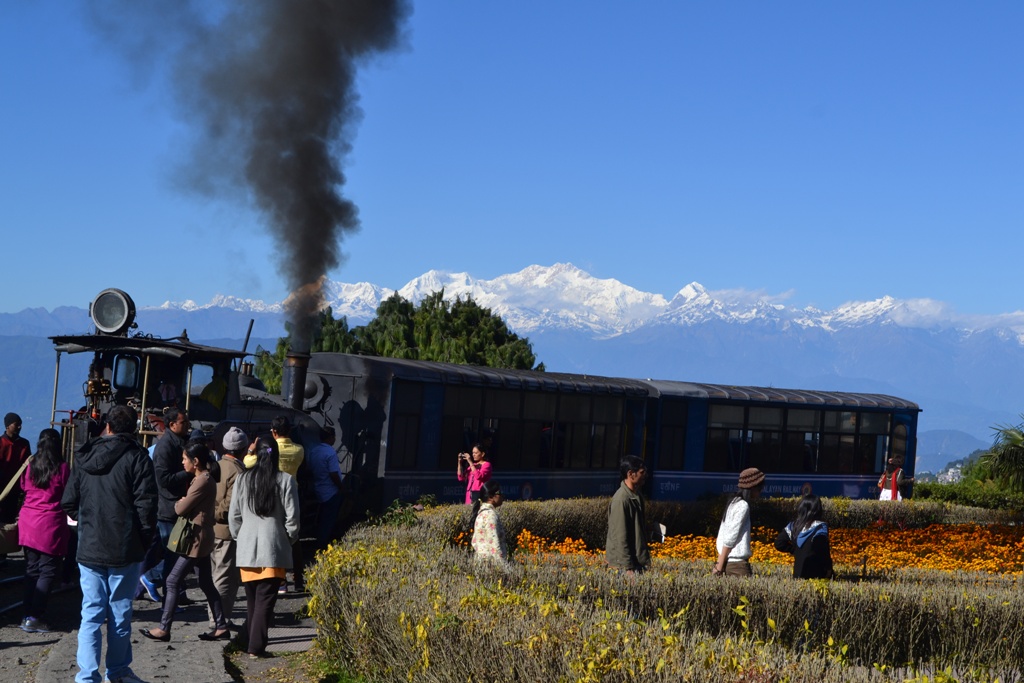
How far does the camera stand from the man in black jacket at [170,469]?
10.9 meters

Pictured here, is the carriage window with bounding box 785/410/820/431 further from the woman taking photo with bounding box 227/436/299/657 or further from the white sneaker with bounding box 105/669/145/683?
the white sneaker with bounding box 105/669/145/683

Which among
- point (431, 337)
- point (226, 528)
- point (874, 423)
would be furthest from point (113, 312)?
point (431, 337)

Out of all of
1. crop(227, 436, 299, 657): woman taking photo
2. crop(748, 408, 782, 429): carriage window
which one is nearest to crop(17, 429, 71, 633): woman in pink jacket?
crop(227, 436, 299, 657): woman taking photo

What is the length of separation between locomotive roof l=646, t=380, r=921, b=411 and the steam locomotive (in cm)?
4

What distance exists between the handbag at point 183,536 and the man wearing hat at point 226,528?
322 millimetres

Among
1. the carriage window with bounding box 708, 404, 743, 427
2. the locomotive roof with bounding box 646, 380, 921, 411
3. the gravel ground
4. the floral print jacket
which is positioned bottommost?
the gravel ground

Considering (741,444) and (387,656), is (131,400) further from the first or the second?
(741,444)

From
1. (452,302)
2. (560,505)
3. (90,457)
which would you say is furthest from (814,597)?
(452,302)

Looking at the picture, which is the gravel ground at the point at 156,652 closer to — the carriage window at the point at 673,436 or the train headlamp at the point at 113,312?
the train headlamp at the point at 113,312

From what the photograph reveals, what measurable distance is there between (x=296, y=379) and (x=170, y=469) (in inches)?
356

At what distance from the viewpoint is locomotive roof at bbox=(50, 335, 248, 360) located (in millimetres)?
16203

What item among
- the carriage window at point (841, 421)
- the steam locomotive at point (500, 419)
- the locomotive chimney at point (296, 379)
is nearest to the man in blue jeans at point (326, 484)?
the steam locomotive at point (500, 419)

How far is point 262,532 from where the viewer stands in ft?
31.2

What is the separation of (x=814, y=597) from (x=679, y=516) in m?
12.8
